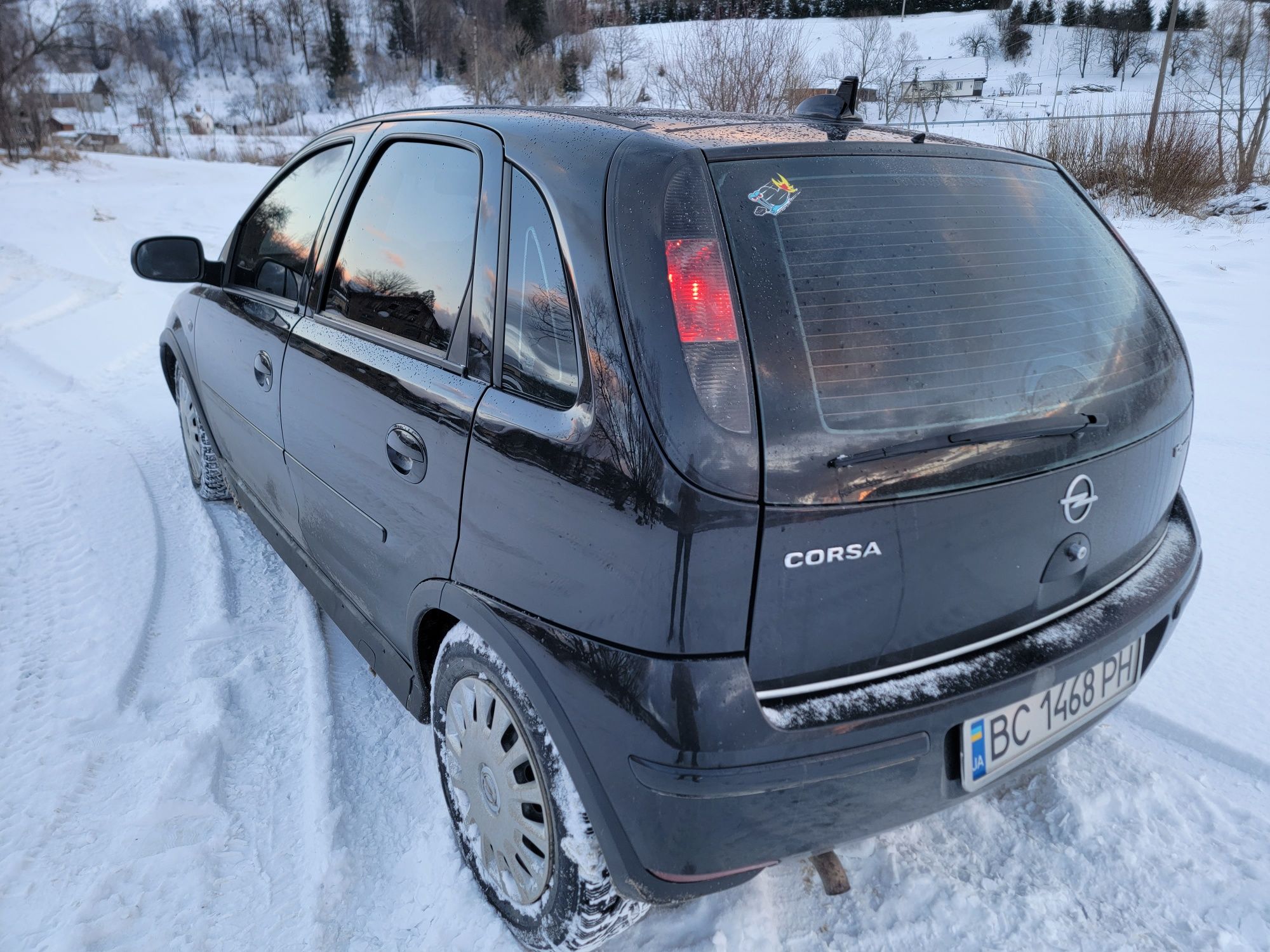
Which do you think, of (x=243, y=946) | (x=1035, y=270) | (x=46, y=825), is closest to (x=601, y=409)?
(x=1035, y=270)

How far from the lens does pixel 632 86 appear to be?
65.7ft

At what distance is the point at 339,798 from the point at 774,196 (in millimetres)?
1914

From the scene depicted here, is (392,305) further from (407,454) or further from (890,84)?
(890,84)

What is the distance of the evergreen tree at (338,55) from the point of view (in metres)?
76.2

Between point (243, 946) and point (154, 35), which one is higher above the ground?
point (154, 35)

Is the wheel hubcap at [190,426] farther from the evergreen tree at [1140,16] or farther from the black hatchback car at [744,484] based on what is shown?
the evergreen tree at [1140,16]

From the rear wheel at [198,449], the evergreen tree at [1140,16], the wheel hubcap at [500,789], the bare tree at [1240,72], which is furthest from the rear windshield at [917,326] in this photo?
the evergreen tree at [1140,16]

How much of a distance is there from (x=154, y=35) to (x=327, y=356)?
125m

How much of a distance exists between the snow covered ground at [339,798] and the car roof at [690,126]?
5.40 feet

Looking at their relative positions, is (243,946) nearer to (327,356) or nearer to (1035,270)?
(327,356)

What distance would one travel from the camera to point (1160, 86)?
15.6 meters

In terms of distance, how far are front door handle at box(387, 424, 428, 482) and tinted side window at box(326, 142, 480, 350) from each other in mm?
217

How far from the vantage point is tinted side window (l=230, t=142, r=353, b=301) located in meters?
2.59

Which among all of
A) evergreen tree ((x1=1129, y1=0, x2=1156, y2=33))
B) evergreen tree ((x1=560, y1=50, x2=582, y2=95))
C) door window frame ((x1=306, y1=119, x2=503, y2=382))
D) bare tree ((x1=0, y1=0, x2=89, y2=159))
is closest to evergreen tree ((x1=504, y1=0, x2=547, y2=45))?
evergreen tree ((x1=560, y1=50, x2=582, y2=95))
